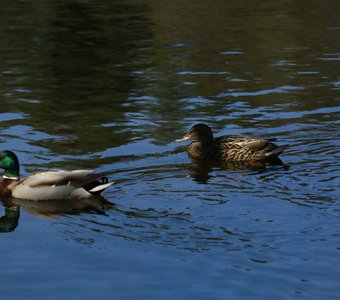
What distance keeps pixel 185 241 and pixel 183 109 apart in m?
7.77

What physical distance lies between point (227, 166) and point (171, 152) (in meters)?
1.16

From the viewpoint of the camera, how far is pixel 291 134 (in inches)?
630

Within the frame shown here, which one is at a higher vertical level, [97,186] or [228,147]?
[97,186]

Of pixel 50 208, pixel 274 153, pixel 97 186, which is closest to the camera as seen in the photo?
pixel 50 208

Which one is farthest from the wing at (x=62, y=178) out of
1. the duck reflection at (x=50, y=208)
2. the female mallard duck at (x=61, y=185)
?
the duck reflection at (x=50, y=208)

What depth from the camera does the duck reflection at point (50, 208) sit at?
12211 millimetres

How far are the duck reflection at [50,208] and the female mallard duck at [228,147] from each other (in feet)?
8.63

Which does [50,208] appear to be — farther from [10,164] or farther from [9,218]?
[10,164]

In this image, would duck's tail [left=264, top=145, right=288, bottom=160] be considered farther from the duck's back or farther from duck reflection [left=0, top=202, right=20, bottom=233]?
duck reflection [left=0, top=202, right=20, bottom=233]

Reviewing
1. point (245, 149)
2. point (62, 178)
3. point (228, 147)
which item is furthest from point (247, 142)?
point (62, 178)

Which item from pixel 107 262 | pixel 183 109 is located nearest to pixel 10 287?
pixel 107 262

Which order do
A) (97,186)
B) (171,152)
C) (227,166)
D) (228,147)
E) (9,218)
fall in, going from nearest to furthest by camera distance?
1. (9,218)
2. (97,186)
3. (227,166)
4. (228,147)
5. (171,152)

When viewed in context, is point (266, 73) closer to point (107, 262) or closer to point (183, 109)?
point (183, 109)

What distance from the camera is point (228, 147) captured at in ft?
48.6
